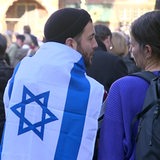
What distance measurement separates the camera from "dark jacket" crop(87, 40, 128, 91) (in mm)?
3600

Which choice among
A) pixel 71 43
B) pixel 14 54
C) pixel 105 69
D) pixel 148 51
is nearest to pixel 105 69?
pixel 105 69

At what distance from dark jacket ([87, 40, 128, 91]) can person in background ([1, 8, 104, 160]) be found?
1578mm

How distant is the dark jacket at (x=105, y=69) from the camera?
360 centimetres

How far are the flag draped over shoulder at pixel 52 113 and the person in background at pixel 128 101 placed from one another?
0.06 metres

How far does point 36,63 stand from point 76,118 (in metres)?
0.30

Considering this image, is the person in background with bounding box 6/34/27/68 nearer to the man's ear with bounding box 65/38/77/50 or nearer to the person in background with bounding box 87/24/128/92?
the person in background with bounding box 87/24/128/92

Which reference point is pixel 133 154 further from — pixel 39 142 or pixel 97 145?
pixel 39 142

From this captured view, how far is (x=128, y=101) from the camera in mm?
1900

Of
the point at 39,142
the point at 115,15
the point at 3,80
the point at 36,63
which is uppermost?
the point at 36,63

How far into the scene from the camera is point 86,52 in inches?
84.3

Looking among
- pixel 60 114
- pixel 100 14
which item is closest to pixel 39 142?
pixel 60 114

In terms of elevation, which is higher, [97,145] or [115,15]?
[97,145]

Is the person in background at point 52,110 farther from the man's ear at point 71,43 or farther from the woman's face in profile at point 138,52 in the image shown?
the woman's face in profile at point 138,52

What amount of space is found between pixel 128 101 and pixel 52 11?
52.3 feet
